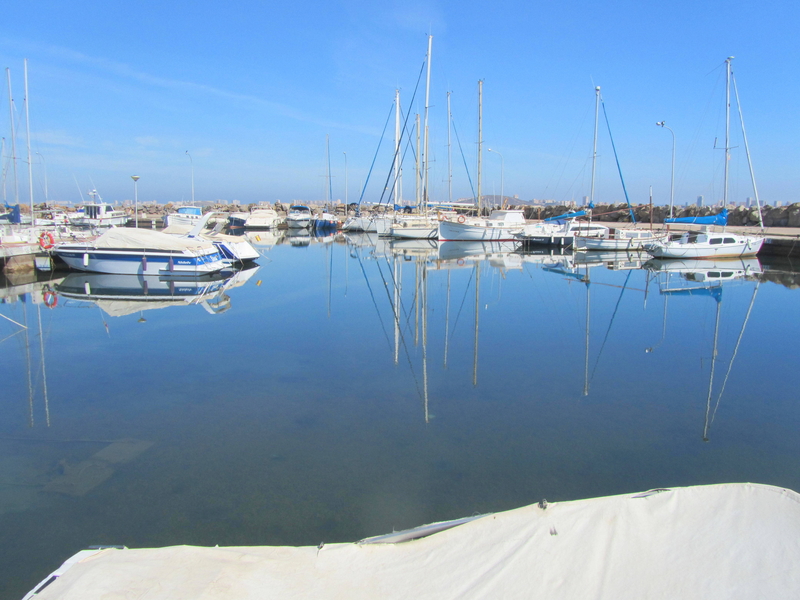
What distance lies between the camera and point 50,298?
16688mm

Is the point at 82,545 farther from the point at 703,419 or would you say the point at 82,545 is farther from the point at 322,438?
the point at 703,419

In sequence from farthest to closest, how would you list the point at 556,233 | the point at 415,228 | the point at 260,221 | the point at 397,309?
the point at 260,221
the point at 415,228
the point at 556,233
the point at 397,309

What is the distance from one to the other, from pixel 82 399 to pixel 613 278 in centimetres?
1907

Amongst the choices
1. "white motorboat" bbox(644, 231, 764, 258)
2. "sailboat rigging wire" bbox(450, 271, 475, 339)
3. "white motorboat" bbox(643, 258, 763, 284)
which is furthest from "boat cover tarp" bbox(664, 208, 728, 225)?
"sailboat rigging wire" bbox(450, 271, 475, 339)

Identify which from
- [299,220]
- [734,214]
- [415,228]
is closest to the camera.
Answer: [415,228]

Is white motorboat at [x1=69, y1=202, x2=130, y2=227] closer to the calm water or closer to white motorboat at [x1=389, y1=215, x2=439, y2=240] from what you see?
white motorboat at [x1=389, y1=215, x2=439, y2=240]

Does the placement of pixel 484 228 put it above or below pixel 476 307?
above

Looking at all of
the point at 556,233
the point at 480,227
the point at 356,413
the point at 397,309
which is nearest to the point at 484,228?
the point at 480,227

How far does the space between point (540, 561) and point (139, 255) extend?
66.9 ft

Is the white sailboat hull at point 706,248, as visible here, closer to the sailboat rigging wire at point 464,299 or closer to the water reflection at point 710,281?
the water reflection at point 710,281

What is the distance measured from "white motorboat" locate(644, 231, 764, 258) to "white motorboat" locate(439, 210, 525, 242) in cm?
1052

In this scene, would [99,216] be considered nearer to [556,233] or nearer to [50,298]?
[50,298]

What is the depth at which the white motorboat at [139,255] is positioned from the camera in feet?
67.8

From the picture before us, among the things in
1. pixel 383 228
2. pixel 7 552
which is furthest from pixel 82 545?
pixel 383 228
